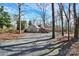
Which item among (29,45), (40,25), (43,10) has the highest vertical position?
(43,10)

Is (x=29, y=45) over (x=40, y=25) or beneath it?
beneath

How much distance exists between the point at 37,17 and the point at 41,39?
216mm

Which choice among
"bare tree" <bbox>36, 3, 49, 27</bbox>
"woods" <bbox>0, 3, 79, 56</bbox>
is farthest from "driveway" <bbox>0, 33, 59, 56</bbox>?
"bare tree" <bbox>36, 3, 49, 27</bbox>

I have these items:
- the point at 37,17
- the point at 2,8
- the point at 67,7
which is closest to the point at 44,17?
the point at 37,17

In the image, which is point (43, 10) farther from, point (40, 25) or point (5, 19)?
point (5, 19)

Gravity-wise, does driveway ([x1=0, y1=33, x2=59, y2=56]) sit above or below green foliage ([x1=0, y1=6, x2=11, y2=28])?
below

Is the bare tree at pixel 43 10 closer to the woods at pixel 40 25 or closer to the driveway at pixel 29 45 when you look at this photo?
the woods at pixel 40 25

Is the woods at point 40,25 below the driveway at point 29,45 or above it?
above

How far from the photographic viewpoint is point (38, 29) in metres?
2.69

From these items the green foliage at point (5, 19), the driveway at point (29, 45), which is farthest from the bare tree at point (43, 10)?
the green foliage at point (5, 19)

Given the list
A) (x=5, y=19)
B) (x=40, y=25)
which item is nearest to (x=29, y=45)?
(x=40, y=25)

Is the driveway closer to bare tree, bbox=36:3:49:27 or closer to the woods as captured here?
the woods

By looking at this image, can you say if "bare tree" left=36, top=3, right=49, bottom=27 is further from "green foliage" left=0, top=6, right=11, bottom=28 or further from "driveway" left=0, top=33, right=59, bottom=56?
"green foliage" left=0, top=6, right=11, bottom=28

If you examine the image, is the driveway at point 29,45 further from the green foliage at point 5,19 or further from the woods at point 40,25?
the green foliage at point 5,19
